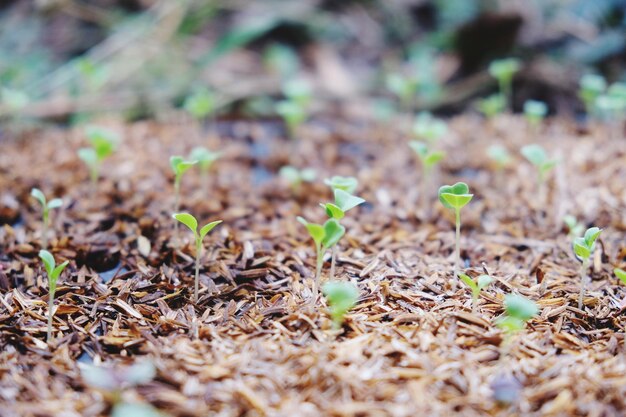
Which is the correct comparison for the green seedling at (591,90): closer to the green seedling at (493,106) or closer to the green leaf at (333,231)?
the green seedling at (493,106)

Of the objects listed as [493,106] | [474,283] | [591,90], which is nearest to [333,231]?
[474,283]

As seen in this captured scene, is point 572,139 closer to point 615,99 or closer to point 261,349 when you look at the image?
point 615,99

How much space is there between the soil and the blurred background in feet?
1.30

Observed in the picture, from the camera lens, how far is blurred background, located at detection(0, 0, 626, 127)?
293 centimetres

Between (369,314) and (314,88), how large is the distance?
81.8 inches

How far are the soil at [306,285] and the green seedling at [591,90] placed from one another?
0.53ft

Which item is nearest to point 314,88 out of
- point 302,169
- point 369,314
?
point 302,169

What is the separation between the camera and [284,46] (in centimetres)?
372

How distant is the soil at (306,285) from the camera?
1.10m

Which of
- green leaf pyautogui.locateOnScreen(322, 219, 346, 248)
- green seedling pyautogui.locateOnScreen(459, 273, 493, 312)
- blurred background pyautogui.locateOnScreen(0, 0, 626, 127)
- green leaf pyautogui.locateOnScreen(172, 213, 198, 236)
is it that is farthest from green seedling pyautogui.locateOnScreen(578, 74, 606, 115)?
green leaf pyautogui.locateOnScreen(172, 213, 198, 236)

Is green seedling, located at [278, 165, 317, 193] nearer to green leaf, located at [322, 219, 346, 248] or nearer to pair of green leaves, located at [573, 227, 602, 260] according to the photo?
green leaf, located at [322, 219, 346, 248]

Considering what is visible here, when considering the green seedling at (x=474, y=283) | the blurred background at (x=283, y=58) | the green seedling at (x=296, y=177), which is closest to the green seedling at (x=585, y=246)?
the green seedling at (x=474, y=283)

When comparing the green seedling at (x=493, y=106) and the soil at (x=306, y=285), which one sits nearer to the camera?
the soil at (x=306, y=285)

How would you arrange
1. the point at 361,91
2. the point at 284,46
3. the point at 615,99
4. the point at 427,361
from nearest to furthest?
the point at 427,361, the point at 615,99, the point at 361,91, the point at 284,46
